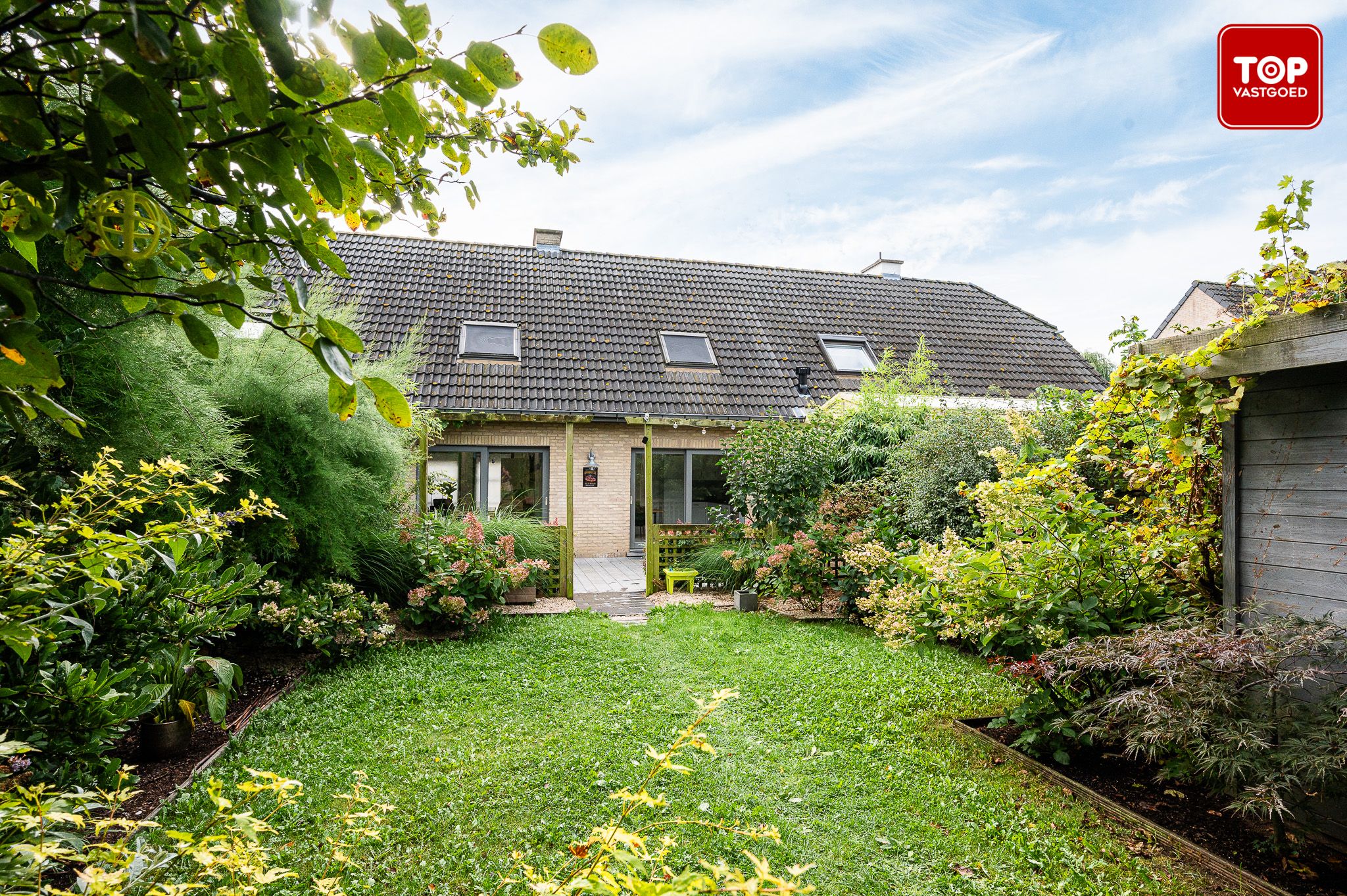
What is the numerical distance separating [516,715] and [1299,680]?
14.7 feet

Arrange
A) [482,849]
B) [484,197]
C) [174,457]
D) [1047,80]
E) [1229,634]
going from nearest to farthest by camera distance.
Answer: [484,197] < [482,849] < [1229,634] < [174,457] < [1047,80]

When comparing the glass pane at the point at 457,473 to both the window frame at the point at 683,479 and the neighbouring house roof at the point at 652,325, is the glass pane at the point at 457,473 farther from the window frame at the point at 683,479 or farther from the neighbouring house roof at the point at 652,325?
the window frame at the point at 683,479

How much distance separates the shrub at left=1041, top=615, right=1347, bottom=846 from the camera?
2873mm

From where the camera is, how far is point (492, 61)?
0.81 m

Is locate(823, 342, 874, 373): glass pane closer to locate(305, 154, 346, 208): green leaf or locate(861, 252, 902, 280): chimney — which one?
locate(861, 252, 902, 280): chimney

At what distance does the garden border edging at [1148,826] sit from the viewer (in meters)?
2.92

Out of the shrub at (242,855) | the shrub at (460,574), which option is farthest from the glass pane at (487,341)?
the shrub at (242,855)

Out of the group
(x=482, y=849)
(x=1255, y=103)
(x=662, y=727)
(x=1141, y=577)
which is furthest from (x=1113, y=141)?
(x=482, y=849)

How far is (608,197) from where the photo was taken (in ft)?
36.0

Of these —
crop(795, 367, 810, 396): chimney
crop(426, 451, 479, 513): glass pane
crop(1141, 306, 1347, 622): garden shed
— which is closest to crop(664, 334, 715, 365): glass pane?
crop(795, 367, 810, 396): chimney

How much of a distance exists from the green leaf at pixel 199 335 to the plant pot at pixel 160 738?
425cm

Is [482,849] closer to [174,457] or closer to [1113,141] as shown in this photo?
[174,457]

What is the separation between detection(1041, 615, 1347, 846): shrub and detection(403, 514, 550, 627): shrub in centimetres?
570

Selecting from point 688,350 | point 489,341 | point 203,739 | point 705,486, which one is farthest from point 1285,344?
point 489,341
